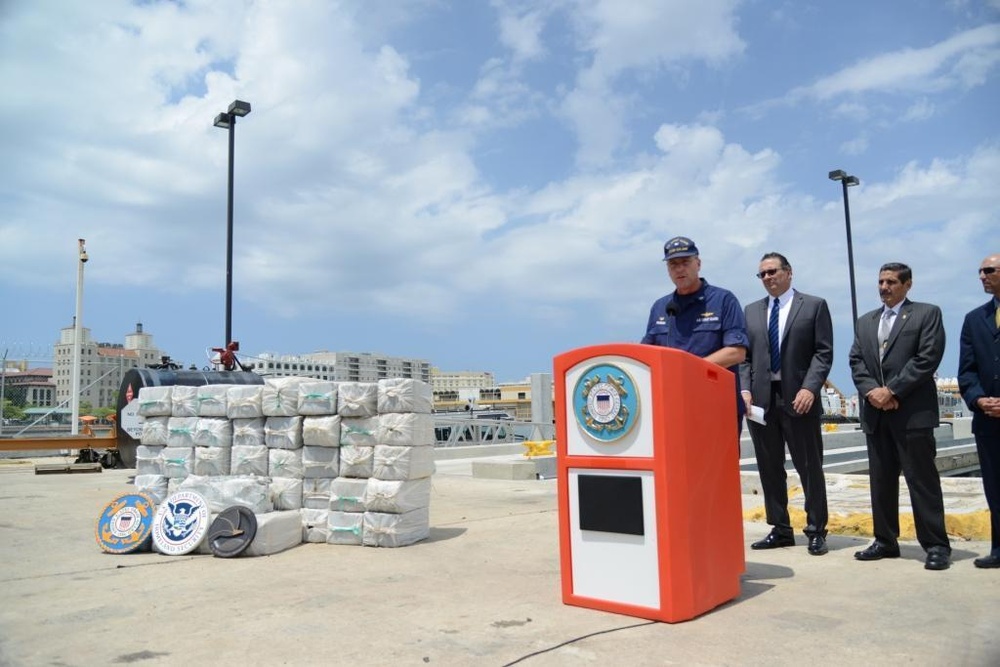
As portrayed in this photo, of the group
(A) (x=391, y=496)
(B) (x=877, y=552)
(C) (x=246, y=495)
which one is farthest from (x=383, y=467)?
(B) (x=877, y=552)

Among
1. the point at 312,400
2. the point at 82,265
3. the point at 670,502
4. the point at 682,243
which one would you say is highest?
the point at 82,265

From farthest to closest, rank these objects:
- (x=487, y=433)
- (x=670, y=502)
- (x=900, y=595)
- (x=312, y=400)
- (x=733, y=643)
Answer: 1. (x=487, y=433)
2. (x=312, y=400)
3. (x=900, y=595)
4. (x=670, y=502)
5. (x=733, y=643)

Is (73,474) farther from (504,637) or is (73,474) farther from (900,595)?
(900,595)

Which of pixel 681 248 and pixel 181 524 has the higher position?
pixel 681 248

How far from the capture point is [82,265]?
24.4m

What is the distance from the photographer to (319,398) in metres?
6.75

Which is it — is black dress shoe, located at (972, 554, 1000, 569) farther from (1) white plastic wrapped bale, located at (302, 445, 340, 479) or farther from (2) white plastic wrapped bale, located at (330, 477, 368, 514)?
(1) white plastic wrapped bale, located at (302, 445, 340, 479)

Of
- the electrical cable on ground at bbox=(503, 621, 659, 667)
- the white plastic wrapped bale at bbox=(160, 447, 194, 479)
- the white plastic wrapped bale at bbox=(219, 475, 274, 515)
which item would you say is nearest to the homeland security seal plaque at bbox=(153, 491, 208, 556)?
the white plastic wrapped bale at bbox=(219, 475, 274, 515)

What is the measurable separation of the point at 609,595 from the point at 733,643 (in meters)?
0.75

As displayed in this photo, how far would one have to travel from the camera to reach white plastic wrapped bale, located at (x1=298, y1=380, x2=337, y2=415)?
6.73 metres

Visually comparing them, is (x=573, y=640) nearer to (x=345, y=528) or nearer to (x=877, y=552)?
(x=877, y=552)

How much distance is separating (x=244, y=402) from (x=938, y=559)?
5985 mm

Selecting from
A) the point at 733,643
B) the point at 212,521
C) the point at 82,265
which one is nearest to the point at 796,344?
the point at 733,643

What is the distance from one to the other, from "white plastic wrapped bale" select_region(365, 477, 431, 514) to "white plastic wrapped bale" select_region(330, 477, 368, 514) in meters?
0.07
